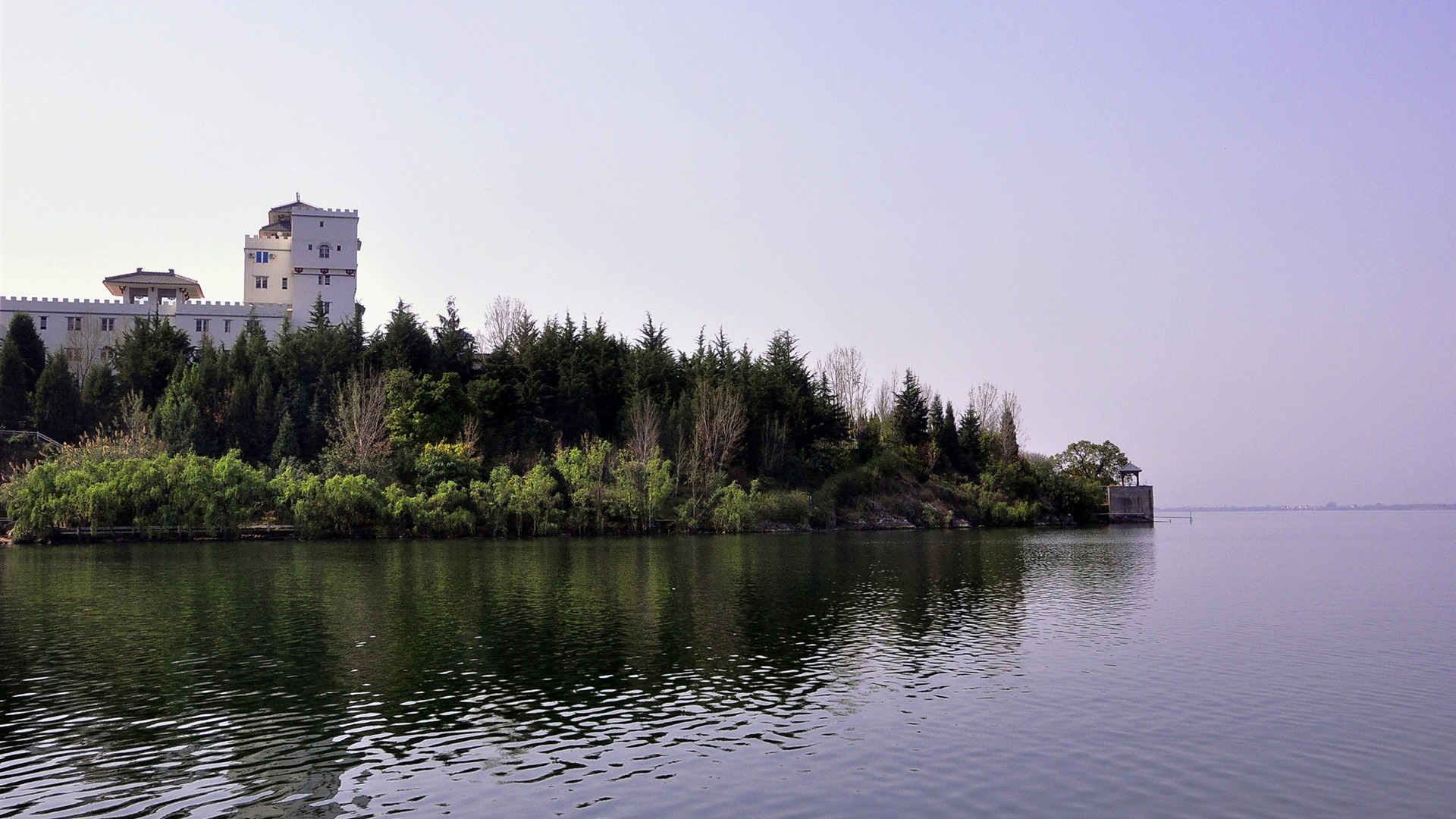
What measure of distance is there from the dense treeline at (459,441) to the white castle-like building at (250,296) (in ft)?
13.3

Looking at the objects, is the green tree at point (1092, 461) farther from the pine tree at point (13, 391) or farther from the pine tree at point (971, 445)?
the pine tree at point (13, 391)

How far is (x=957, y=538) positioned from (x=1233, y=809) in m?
52.0

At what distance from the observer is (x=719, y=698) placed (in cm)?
1664

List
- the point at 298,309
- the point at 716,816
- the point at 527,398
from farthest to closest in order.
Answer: the point at 298,309, the point at 527,398, the point at 716,816

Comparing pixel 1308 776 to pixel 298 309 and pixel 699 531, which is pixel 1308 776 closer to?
pixel 699 531

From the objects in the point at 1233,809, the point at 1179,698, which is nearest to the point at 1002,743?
the point at 1233,809

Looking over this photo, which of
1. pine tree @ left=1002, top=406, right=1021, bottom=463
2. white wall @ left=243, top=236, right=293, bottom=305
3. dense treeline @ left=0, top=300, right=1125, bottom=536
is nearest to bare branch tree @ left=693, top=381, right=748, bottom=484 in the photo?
dense treeline @ left=0, top=300, right=1125, bottom=536

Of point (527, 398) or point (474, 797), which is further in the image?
point (527, 398)

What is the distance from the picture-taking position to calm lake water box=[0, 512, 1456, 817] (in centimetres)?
1190

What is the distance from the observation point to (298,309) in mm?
88250

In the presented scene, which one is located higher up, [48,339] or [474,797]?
[48,339]

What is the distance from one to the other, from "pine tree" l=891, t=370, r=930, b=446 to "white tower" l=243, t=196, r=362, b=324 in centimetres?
4668

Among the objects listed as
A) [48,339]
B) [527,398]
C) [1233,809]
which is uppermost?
[48,339]

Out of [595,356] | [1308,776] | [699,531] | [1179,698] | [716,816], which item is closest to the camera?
[716,816]
